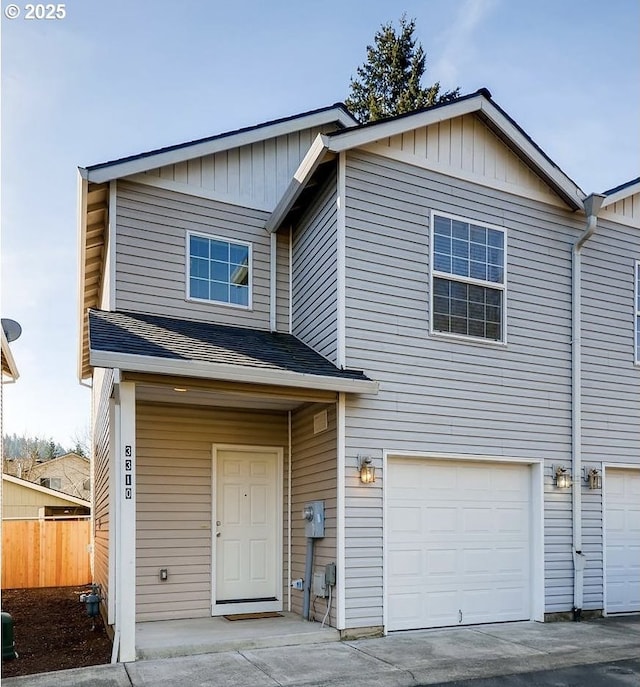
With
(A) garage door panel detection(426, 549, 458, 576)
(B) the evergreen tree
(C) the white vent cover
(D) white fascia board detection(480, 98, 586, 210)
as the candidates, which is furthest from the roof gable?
(B) the evergreen tree

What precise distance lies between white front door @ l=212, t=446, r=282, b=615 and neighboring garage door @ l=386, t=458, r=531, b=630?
170 cm

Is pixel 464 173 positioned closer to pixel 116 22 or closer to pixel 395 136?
pixel 395 136

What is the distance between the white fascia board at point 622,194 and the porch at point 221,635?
628cm

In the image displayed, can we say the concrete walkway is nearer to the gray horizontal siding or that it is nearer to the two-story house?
the two-story house

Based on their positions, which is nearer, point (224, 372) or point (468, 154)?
point (224, 372)

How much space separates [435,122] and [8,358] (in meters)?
7.44

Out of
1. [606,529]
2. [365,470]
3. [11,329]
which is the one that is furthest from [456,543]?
[11,329]

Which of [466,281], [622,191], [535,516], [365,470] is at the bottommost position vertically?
[535,516]

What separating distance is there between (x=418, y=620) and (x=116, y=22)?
7630 mm

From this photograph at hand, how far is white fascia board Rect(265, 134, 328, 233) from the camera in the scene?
7.11 meters

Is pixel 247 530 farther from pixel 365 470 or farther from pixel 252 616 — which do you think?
pixel 365 470

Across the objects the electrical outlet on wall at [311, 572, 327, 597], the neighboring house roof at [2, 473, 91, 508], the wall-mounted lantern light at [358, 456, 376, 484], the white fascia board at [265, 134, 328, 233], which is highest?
the white fascia board at [265, 134, 328, 233]

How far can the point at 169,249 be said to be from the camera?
806cm

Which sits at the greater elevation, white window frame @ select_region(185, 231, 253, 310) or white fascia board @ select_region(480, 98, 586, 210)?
white fascia board @ select_region(480, 98, 586, 210)
